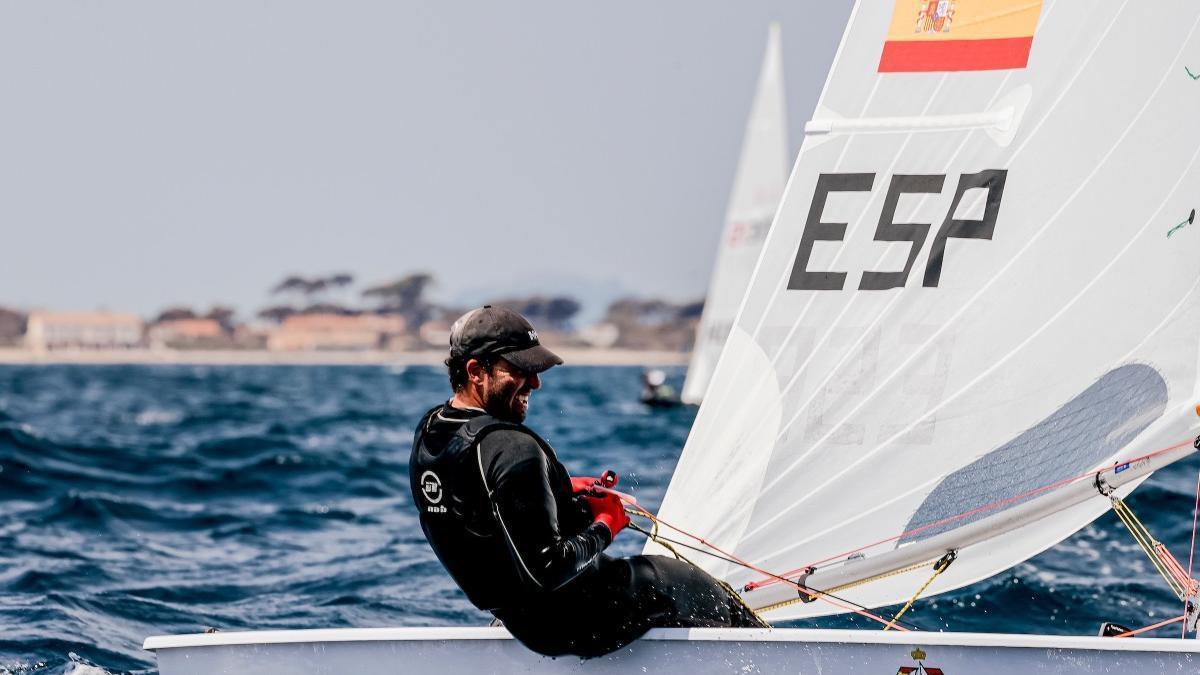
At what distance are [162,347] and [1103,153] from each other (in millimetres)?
129144

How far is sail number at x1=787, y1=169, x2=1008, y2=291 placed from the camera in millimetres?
3838

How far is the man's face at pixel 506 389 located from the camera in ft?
10.7

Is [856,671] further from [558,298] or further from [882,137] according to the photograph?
[558,298]

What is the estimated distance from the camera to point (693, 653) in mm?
3332

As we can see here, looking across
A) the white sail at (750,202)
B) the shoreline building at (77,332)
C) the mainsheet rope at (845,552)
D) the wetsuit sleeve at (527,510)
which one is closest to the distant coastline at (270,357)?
the shoreline building at (77,332)

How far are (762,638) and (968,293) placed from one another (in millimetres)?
1206

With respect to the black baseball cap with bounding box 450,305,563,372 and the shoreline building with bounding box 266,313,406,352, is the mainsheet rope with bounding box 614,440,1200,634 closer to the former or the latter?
the black baseball cap with bounding box 450,305,563,372

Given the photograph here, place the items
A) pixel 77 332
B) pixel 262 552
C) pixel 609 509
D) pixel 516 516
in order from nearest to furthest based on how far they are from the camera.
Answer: pixel 516 516 < pixel 609 509 < pixel 262 552 < pixel 77 332

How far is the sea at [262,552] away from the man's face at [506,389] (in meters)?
2.14

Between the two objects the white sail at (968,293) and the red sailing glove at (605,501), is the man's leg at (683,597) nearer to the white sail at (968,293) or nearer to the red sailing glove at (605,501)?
the red sailing glove at (605,501)

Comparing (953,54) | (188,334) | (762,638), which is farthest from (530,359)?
(188,334)

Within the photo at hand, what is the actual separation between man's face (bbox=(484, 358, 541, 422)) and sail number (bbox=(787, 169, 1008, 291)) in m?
1.02

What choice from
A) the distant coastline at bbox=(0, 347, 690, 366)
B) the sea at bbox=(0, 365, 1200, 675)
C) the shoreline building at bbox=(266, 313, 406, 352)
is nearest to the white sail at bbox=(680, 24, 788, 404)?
the sea at bbox=(0, 365, 1200, 675)

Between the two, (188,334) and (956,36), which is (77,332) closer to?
(188,334)
